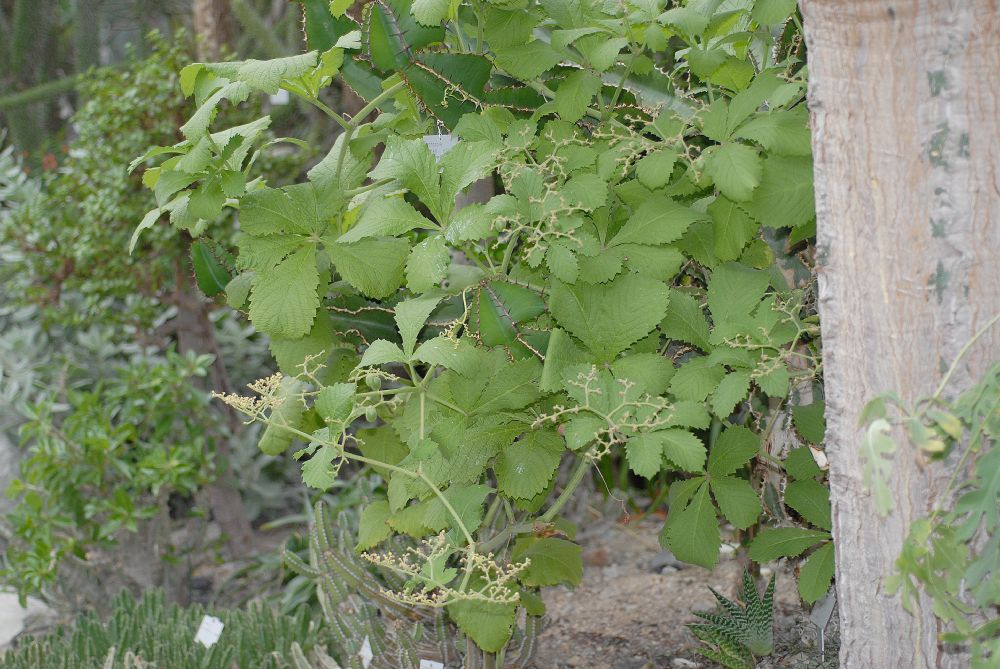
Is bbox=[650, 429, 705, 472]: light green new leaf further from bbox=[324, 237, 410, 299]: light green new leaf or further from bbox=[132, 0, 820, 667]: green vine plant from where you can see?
bbox=[324, 237, 410, 299]: light green new leaf

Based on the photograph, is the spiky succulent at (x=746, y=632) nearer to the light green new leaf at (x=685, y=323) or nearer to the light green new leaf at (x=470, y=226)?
the light green new leaf at (x=685, y=323)

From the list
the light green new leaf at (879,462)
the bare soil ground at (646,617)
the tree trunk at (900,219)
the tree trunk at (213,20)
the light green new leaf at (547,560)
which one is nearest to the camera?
the light green new leaf at (879,462)

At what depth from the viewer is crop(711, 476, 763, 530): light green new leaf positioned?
1586 millimetres

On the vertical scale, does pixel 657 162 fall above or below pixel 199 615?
above

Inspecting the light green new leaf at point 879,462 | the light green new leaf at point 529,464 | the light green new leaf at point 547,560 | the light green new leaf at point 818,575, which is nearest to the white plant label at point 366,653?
the light green new leaf at point 547,560

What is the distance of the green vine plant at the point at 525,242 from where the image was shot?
4.62 ft

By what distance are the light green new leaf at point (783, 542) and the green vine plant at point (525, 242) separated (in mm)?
68

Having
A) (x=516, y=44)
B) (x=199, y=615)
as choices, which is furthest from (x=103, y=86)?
(x=516, y=44)

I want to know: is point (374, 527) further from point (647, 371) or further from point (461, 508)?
point (647, 371)

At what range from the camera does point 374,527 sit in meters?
1.82

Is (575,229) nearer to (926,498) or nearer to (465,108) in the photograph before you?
(465,108)

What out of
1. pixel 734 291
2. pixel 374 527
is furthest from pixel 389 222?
pixel 374 527

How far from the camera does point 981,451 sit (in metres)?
1.10

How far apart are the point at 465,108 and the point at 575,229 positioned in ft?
1.00
